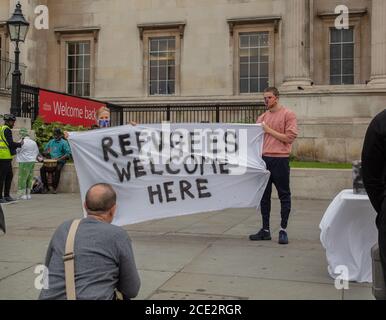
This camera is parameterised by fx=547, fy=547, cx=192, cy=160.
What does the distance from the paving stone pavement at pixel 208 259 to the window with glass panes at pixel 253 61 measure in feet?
43.4

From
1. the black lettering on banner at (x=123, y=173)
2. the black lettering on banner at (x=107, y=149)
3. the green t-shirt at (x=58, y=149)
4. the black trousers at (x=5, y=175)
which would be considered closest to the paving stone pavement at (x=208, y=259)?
the black lettering on banner at (x=123, y=173)

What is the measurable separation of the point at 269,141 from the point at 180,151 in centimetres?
141

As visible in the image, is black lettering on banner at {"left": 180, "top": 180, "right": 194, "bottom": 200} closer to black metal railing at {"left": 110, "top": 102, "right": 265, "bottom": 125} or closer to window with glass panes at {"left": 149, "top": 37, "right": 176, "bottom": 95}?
black metal railing at {"left": 110, "top": 102, "right": 265, "bottom": 125}

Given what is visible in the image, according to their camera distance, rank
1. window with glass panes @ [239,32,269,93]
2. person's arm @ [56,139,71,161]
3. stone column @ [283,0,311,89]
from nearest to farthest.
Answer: person's arm @ [56,139,71,161] → stone column @ [283,0,311,89] → window with glass panes @ [239,32,269,93]

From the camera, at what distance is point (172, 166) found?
8242mm

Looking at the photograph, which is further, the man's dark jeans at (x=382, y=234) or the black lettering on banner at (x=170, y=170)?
the black lettering on banner at (x=170, y=170)

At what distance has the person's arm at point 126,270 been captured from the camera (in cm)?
325

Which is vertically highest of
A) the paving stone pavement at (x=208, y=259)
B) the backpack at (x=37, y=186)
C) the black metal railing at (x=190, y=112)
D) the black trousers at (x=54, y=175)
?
the black metal railing at (x=190, y=112)

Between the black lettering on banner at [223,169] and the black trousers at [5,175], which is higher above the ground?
the black lettering on banner at [223,169]

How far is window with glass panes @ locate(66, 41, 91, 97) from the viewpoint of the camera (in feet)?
84.1

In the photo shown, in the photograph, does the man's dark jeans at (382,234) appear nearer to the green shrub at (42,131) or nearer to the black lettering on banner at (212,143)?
the black lettering on banner at (212,143)

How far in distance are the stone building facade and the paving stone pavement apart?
33.7 feet

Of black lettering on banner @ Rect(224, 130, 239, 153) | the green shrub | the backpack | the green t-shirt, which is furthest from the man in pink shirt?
the green shrub

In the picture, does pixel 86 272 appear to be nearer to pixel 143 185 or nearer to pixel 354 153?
pixel 143 185
